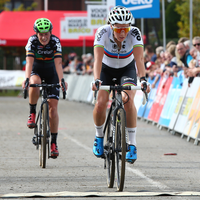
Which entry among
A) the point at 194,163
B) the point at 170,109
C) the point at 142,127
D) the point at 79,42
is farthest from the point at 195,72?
the point at 79,42

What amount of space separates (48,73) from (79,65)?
774 inches

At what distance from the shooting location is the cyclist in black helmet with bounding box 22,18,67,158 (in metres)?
8.24

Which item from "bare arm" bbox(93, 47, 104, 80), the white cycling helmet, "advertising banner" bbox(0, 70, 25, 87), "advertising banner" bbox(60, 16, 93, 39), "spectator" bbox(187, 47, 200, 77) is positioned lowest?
"advertising banner" bbox(0, 70, 25, 87)

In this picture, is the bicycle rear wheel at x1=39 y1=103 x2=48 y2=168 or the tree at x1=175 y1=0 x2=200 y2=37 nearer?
the bicycle rear wheel at x1=39 y1=103 x2=48 y2=168

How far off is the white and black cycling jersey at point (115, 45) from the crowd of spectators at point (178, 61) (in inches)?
213

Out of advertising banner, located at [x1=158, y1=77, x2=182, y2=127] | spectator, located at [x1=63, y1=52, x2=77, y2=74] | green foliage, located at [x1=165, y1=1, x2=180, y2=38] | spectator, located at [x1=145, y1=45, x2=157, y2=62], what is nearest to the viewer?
advertising banner, located at [x1=158, y1=77, x2=182, y2=127]

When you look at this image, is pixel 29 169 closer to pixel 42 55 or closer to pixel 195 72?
pixel 42 55

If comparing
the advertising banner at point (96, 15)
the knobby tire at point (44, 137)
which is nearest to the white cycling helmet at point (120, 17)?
the knobby tire at point (44, 137)

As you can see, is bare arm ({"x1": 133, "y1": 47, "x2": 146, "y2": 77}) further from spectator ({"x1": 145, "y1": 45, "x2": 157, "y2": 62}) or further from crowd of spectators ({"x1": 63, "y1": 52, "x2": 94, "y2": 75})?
crowd of spectators ({"x1": 63, "y1": 52, "x2": 94, "y2": 75})

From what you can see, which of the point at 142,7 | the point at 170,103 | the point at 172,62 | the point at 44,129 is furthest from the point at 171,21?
the point at 44,129

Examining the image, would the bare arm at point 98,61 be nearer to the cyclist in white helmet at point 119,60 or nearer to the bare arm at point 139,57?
the cyclist in white helmet at point 119,60

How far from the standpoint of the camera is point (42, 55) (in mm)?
8477

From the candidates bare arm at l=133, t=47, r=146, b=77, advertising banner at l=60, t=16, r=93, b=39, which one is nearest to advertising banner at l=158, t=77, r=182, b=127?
bare arm at l=133, t=47, r=146, b=77

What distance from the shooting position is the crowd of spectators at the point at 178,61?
1262cm
